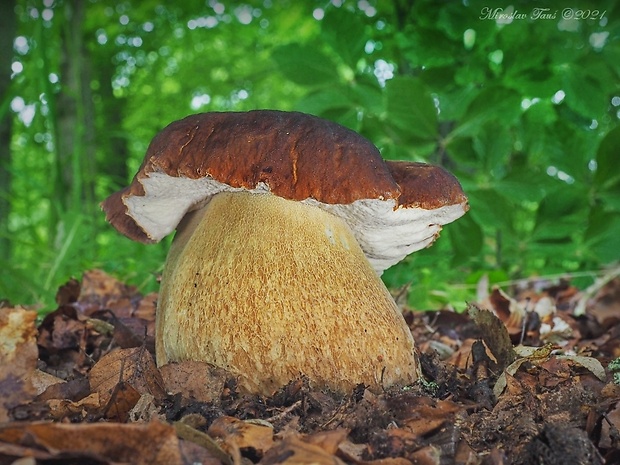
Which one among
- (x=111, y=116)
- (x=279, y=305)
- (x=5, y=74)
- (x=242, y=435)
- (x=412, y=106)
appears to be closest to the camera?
(x=242, y=435)

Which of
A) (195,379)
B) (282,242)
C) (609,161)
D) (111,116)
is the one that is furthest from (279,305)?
(111,116)

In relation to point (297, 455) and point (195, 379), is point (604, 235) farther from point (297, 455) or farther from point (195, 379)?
point (297, 455)

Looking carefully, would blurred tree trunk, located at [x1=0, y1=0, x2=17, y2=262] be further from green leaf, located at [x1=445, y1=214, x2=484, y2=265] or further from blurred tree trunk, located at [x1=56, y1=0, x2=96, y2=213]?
green leaf, located at [x1=445, y1=214, x2=484, y2=265]

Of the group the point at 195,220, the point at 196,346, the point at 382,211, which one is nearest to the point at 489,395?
the point at 382,211

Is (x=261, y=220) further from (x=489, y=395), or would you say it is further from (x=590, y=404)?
(x=590, y=404)

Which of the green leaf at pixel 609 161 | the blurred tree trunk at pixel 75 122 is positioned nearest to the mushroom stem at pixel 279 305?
the green leaf at pixel 609 161

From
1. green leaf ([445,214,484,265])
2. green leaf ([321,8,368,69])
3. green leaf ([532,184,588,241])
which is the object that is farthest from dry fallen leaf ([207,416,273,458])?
green leaf ([532,184,588,241])

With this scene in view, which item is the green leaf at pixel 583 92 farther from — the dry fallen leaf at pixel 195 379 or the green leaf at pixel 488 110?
the dry fallen leaf at pixel 195 379
